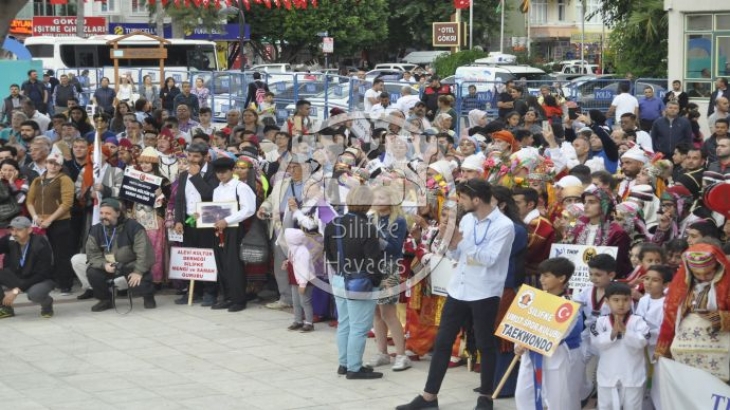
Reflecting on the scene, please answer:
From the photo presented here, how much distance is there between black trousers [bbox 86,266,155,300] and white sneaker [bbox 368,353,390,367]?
357 cm

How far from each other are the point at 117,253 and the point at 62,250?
135 centimetres

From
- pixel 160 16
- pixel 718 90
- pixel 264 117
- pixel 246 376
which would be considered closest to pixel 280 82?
pixel 264 117

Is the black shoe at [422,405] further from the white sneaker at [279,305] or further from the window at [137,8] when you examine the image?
the window at [137,8]

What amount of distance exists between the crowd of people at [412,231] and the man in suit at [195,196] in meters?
0.02

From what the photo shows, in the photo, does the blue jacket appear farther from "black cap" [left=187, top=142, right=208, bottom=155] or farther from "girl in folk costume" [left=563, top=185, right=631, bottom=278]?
"girl in folk costume" [left=563, top=185, right=631, bottom=278]

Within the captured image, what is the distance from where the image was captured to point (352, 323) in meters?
10.3

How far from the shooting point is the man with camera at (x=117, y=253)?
43.7 ft

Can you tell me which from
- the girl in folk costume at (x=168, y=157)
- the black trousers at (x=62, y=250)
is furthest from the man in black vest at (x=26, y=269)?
the girl in folk costume at (x=168, y=157)

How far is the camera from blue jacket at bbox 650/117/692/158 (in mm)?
17984

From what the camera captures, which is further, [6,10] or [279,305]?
[6,10]

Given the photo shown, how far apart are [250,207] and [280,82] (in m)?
14.5

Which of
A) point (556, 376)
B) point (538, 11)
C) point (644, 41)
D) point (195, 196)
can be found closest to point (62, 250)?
point (195, 196)

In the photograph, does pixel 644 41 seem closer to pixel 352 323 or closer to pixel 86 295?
pixel 86 295

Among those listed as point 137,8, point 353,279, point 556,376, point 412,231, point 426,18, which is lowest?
point 556,376
